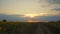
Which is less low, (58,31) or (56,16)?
(56,16)

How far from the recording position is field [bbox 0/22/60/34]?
1.39 metres

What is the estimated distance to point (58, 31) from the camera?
4.53 feet

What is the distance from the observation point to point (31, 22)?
139 cm

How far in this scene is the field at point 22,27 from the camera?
139cm

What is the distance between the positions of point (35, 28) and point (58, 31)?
211mm

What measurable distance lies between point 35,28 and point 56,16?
0.76ft

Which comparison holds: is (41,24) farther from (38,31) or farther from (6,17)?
(6,17)

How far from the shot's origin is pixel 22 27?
1.41 metres

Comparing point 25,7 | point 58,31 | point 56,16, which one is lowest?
point 58,31

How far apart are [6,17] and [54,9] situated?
47 cm

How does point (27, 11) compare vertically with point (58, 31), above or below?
above

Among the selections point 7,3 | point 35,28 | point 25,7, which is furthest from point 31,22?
point 7,3

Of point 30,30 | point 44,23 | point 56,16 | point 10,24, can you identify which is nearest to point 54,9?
point 56,16

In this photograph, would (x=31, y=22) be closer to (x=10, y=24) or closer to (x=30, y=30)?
(x=30, y=30)
